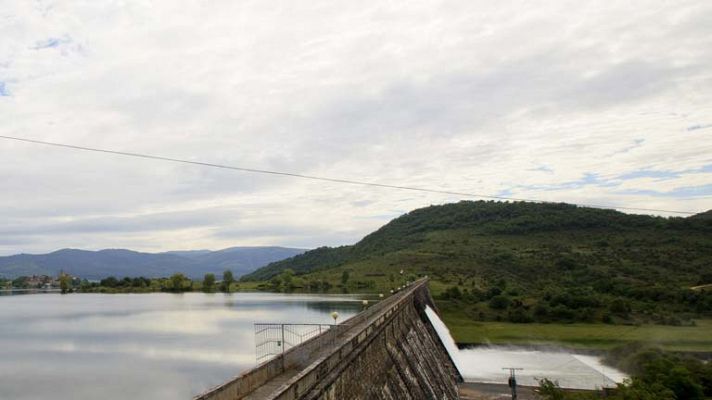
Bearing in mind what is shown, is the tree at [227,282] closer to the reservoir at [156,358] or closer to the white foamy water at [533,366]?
the reservoir at [156,358]

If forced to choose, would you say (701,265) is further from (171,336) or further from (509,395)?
(171,336)

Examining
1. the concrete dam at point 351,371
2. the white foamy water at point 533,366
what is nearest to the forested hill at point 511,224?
the white foamy water at point 533,366

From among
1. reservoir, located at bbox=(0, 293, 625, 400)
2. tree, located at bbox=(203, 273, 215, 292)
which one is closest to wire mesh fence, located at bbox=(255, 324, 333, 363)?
reservoir, located at bbox=(0, 293, 625, 400)

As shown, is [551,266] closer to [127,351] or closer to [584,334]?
[584,334]

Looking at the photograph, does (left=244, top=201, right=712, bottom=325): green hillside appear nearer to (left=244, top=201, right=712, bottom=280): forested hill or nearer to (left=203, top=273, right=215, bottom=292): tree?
(left=244, top=201, right=712, bottom=280): forested hill

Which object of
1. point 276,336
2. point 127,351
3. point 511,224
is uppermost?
point 511,224

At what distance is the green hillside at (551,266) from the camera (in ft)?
246

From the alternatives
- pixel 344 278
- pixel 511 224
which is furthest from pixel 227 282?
pixel 511 224

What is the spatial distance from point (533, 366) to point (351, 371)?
1510 inches

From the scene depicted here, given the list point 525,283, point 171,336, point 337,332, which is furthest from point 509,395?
point 525,283

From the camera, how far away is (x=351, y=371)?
1544 cm

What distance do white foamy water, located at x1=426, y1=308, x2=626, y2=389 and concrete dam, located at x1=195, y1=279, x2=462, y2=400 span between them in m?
Result: 15.4

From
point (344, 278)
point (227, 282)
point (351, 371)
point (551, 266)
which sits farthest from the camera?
point (227, 282)

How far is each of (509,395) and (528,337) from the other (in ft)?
92.4
